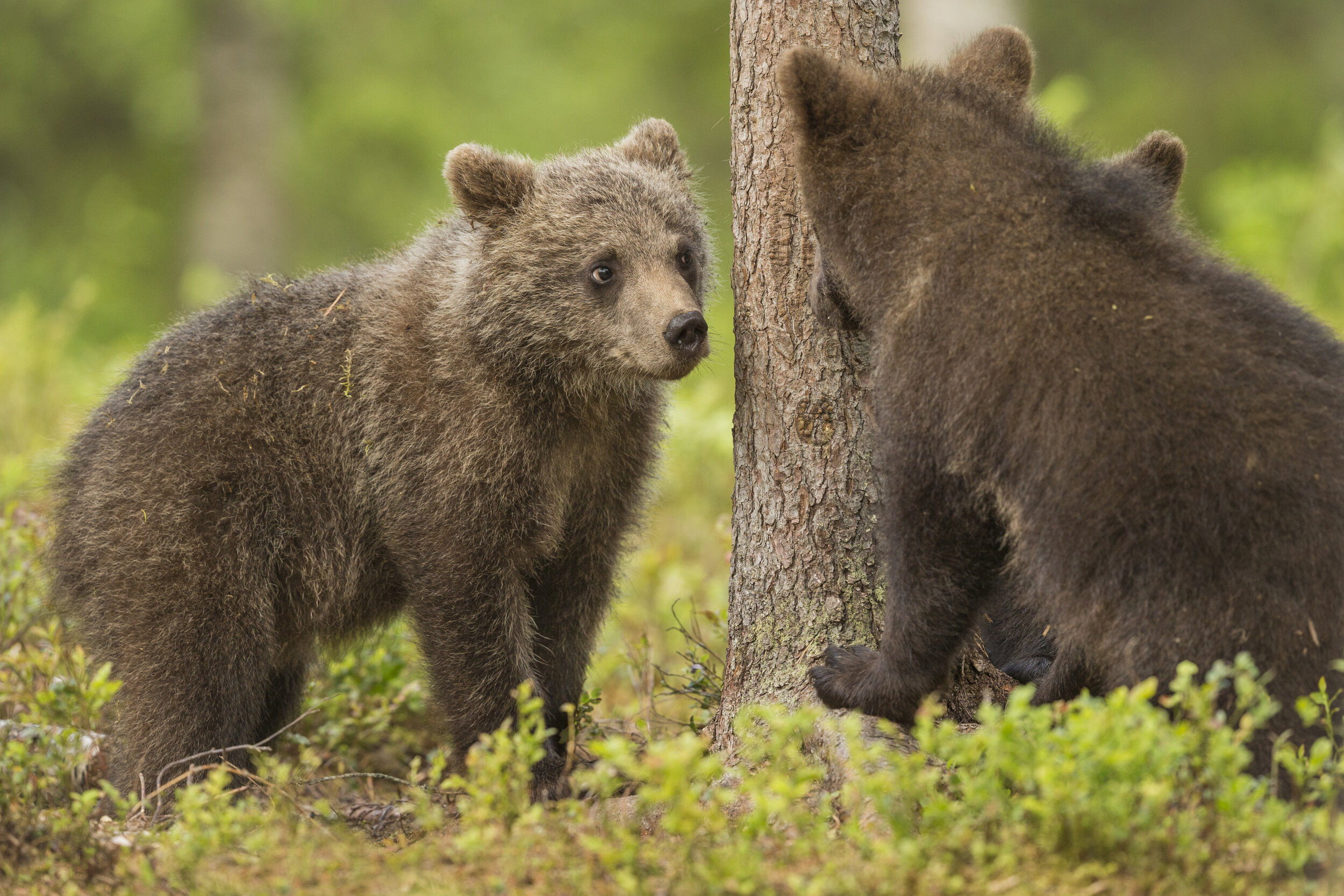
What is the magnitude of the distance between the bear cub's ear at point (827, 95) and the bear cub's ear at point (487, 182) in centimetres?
144

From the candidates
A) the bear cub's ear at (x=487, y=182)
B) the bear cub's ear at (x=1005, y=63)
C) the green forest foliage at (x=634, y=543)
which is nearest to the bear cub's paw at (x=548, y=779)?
the green forest foliage at (x=634, y=543)

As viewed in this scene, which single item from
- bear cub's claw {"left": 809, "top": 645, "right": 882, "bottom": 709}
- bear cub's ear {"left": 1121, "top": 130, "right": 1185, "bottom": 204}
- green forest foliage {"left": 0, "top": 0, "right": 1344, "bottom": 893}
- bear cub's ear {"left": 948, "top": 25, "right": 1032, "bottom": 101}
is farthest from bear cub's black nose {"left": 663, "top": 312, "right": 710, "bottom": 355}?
bear cub's ear {"left": 1121, "top": 130, "right": 1185, "bottom": 204}

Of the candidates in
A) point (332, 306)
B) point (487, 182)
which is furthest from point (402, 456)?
point (487, 182)

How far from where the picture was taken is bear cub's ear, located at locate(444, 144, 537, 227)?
531 cm

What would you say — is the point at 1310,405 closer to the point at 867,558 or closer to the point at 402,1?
the point at 867,558

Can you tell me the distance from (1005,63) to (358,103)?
1637cm

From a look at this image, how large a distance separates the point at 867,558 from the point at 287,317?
8.86ft

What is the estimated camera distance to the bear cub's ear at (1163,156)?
15.8 ft

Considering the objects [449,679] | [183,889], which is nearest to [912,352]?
[449,679]

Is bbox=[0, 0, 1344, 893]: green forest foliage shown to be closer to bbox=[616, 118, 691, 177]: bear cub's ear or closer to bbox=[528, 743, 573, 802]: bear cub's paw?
bbox=[528, 743, 573, 802]: bear cub's paw

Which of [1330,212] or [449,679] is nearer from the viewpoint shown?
[449,679]

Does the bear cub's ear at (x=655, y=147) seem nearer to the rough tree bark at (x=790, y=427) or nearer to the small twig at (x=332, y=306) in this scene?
the rough tree bark at (x=790, y=427)

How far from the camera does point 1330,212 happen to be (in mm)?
12180

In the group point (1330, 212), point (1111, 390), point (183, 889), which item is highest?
point (1330, 212)
